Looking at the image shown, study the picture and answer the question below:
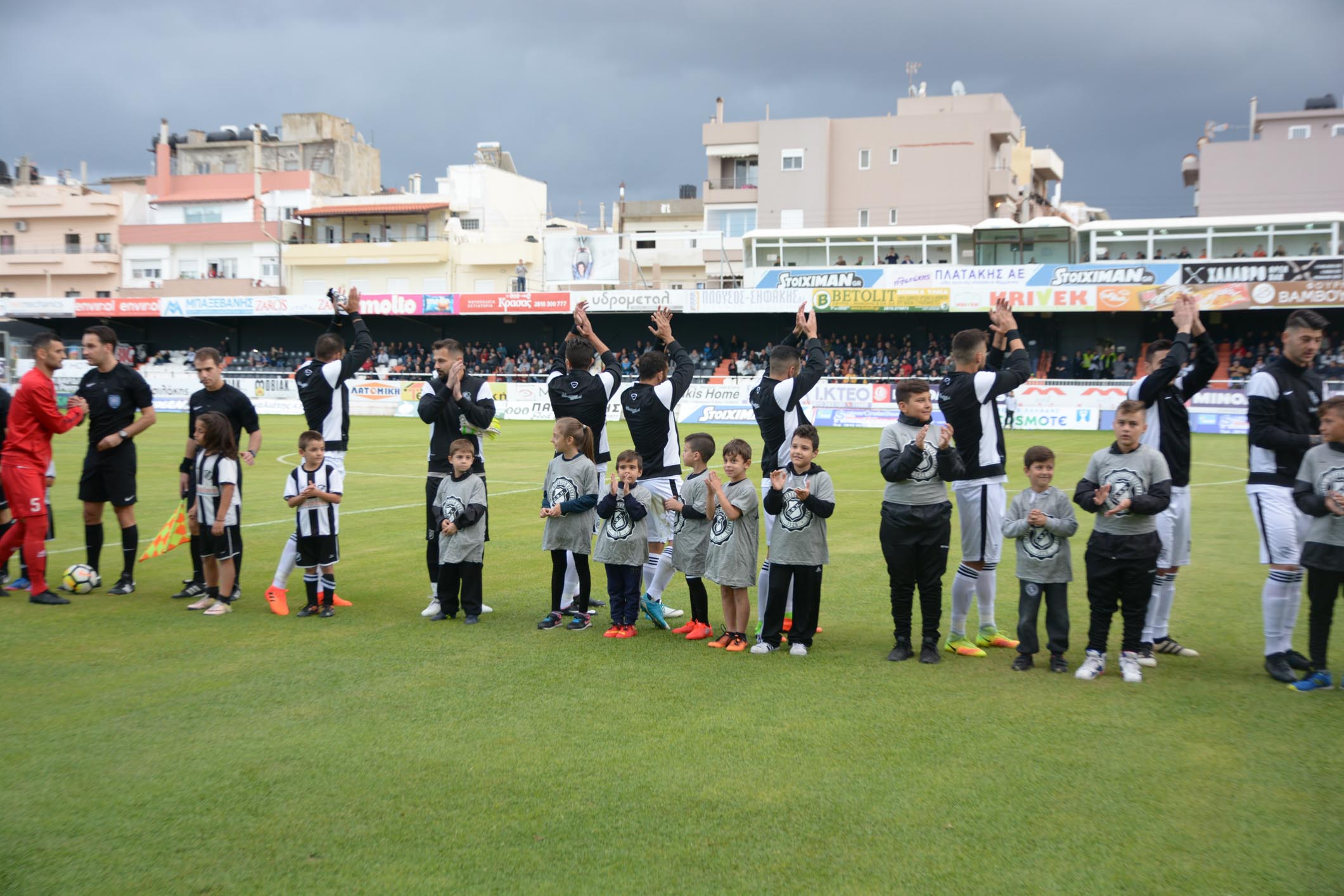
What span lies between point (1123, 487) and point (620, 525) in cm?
351

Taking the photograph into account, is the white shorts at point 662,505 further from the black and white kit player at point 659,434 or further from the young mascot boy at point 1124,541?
the young mascot boy at point 1124,541

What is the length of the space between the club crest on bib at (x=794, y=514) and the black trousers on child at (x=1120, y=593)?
1.84m

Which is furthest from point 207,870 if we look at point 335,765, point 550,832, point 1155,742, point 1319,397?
point 1319,397

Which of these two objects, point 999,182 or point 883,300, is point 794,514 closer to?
point 883,300

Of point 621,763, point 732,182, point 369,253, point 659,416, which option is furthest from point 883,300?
point 621,763

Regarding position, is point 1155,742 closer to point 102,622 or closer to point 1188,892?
point 1188,892

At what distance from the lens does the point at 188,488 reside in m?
8.71

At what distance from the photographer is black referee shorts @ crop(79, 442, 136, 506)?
889 cm

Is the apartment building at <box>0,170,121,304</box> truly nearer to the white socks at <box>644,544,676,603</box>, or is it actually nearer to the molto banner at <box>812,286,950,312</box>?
the molto banner at <box>812,286,950,312</box>

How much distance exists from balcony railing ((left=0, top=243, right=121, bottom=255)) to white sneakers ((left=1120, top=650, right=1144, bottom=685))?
74.6 meters

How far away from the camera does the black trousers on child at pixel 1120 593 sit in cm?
625

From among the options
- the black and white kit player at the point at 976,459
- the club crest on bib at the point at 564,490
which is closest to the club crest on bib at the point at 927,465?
the black and white kit player at the point at 976,459

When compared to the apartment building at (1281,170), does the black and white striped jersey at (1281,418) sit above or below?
below

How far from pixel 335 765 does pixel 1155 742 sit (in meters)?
4.20
